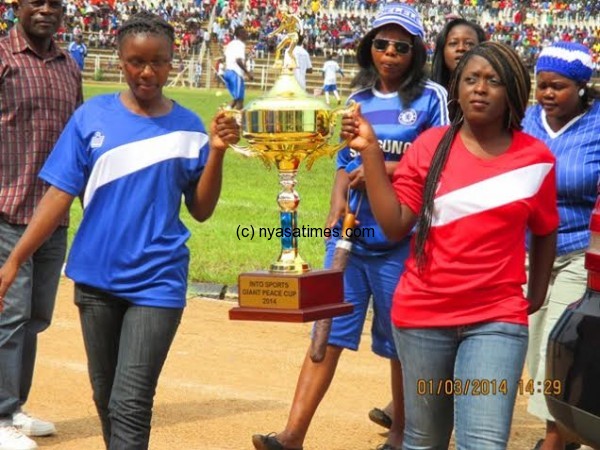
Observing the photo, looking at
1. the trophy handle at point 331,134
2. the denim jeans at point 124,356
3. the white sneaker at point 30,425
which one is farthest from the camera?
the white sneaker at point 30,425

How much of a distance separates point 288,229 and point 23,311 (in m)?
2.03

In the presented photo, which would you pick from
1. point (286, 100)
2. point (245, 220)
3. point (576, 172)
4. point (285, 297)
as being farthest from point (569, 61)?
point (245, 220)

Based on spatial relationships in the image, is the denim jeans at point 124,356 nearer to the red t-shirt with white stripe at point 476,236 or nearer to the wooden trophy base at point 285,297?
the wooden trophy base at point 285,297

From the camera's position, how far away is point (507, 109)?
470 cm

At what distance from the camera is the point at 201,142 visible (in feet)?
17.5

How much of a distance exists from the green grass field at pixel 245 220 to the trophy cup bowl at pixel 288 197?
617cm

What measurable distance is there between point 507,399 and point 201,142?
1.61m

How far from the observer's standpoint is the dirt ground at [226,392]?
23.0 ft

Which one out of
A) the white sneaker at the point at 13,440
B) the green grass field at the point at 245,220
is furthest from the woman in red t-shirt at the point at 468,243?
the green grass field at the point at 245,220

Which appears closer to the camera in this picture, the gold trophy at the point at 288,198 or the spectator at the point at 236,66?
the gold trophy at the point at 288,198

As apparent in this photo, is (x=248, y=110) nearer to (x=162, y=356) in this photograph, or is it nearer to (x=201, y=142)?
(x=201, y=142)

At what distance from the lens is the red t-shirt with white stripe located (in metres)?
4.55

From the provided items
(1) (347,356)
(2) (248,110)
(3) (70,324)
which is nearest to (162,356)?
(2) (248,110)

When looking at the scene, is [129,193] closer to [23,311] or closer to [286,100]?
[286,100]
